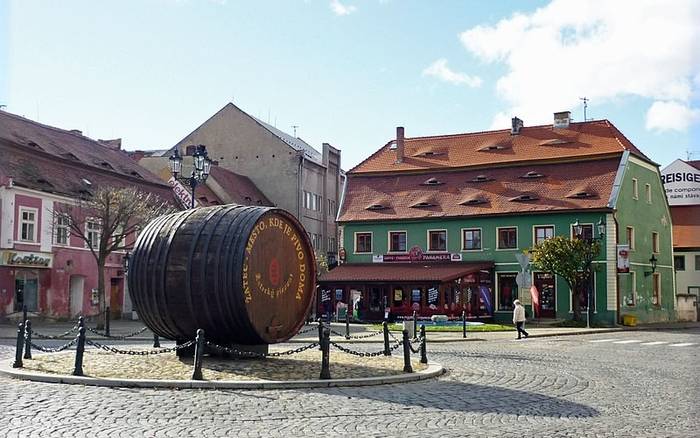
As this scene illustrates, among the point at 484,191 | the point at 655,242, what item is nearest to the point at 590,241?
the point at 484,191

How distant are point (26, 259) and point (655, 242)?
3489 centimetres

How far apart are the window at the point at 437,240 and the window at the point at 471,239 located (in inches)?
43.5

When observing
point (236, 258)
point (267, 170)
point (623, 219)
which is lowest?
point (236, 258)

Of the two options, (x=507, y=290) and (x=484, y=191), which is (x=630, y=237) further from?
(x=484, y=191)

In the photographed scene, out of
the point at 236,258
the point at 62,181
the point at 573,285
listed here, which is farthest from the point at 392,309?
the point at 236,258

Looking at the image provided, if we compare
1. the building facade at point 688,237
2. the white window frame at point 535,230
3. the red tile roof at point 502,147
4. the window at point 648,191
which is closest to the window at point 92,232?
the red tile roof at point 502,147

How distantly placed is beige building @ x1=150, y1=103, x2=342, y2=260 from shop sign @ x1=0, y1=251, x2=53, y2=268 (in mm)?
22273

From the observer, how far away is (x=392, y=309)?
45.2 meters

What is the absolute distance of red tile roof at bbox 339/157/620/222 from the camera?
45.4 metres

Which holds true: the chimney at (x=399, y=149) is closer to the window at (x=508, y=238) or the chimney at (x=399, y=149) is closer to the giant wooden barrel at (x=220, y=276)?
the window at (x=508, y=238)

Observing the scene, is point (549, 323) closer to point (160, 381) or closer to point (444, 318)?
point (444, 318)

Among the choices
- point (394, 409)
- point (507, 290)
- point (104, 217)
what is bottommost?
point (394, 409)

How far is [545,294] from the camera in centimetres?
4531

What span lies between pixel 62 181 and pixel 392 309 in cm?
1757
